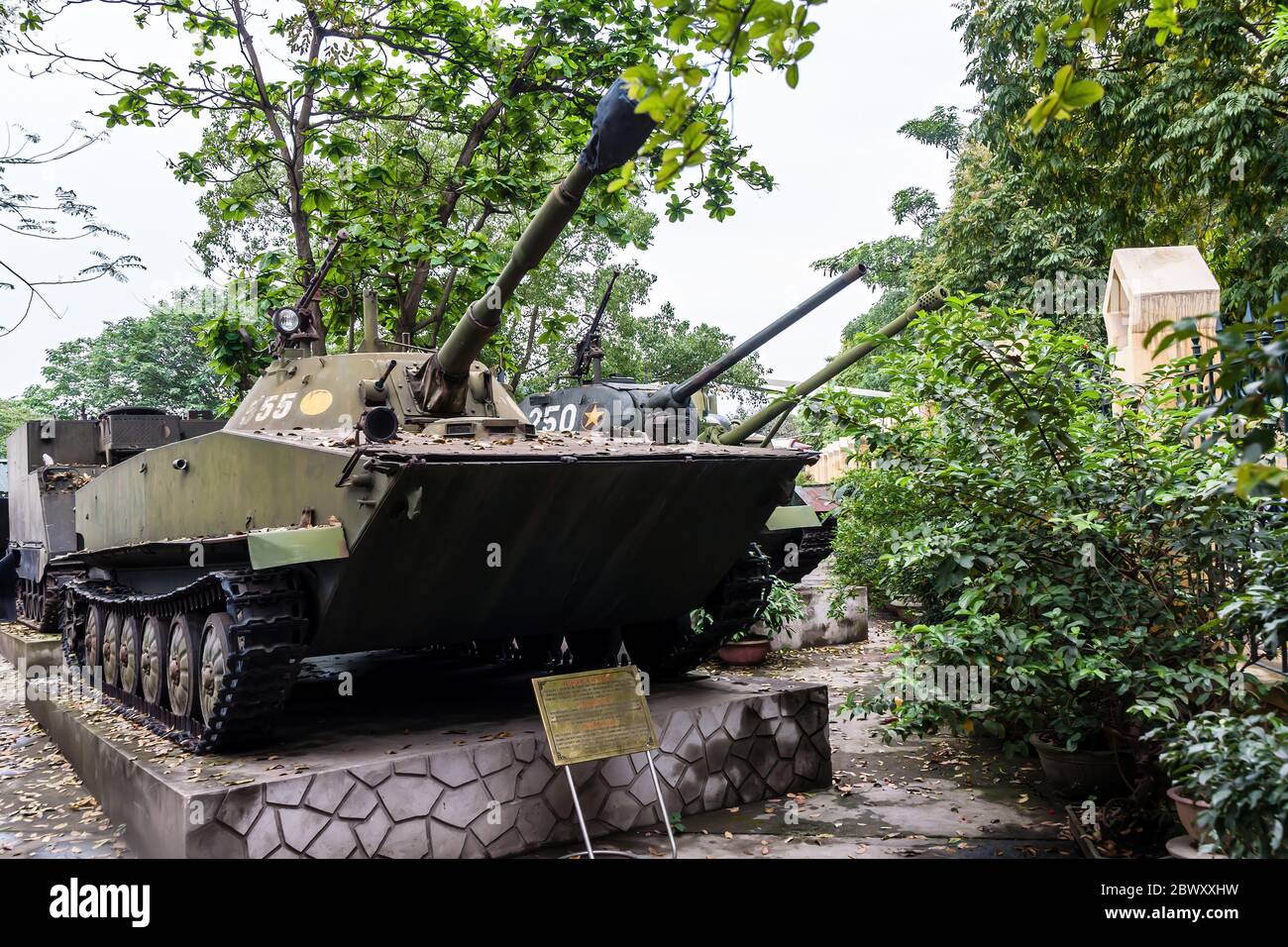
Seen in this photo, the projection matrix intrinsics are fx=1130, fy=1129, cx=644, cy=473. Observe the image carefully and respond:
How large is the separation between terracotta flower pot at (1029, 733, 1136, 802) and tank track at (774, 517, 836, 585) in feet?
15.5

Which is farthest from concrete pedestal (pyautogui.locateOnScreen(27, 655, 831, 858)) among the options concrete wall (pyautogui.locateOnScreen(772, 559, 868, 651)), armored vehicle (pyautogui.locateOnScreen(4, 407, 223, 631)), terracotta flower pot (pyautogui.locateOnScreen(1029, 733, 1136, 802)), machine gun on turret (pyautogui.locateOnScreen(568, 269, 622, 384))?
machine gun on turret (pyautogui.locateOnScreen(568, 269, 622, 384))

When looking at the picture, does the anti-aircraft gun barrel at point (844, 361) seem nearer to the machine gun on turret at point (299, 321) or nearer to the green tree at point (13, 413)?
the machine gun on turret at point (299, 321)

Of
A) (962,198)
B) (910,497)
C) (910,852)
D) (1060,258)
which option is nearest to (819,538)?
(910,497)

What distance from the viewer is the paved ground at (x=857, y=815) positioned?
225 inches

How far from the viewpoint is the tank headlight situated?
7.63m

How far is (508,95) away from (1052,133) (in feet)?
23.4

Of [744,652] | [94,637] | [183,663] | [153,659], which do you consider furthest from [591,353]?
[183,663]

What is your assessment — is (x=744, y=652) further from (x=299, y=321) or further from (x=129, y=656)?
(x=129, y=656)

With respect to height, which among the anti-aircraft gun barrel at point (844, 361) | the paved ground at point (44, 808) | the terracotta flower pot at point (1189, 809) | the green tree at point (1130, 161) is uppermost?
the green tree at point (1130, 161)

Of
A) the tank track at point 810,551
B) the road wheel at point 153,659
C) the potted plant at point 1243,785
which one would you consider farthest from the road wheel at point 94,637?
the potted plant at point 1243,785

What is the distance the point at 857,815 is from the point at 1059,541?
1918 mm


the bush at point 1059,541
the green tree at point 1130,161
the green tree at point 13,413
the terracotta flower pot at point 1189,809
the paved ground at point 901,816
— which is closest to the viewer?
the terracotta flower pot at point 1189,809

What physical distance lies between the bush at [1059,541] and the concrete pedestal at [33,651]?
29.3ft

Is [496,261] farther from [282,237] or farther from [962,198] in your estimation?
[282,237]
